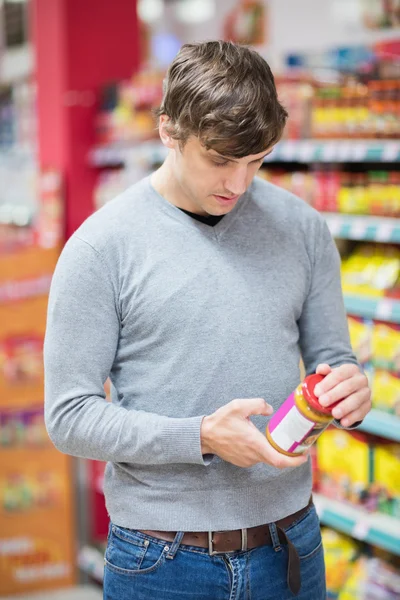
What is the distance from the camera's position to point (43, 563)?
3.95 metres

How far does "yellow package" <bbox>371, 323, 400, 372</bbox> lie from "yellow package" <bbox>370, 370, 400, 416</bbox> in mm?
36

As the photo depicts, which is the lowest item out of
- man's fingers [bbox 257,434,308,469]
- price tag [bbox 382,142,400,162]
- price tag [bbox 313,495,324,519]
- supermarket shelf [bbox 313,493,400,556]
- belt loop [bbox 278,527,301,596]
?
price tag [bbox 313,495,324,519]

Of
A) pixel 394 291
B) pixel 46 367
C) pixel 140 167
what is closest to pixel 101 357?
pixel 46 367

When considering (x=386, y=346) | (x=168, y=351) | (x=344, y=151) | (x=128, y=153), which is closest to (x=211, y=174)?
(x=168, y=351)

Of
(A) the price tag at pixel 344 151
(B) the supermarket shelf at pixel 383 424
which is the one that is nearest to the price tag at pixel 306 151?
(A) the price tag at pixel 344 151

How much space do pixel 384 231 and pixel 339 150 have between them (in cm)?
35

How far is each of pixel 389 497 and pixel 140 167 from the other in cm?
192

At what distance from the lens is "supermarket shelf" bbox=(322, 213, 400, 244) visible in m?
2.87

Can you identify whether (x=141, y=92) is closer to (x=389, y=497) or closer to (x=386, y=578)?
(x=389, y=497)

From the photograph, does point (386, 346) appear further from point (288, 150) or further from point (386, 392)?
point (288, 150)

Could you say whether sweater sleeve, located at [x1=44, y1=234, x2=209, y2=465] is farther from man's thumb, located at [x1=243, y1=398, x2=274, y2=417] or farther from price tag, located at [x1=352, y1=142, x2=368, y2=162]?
price tag, located at [x1=352, y1=142, x2=368, y2=162]

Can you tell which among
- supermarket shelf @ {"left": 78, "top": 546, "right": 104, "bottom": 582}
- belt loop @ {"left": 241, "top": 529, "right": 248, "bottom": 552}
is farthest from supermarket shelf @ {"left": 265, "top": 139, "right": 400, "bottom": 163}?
Answer: supermarket shelf @ {"left": 78, "top": 546, "right": 104, "bottom": 582}

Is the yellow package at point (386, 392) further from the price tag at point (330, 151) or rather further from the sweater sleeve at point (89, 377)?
the sweater sleeve at point (89, 377)

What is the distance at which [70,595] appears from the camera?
3.96 m
